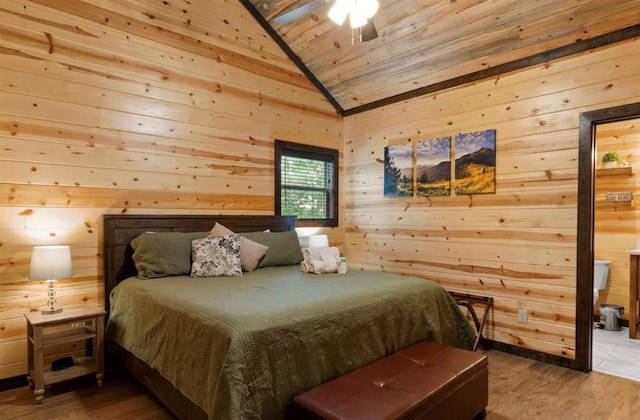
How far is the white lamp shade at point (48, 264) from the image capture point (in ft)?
8.48

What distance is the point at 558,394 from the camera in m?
2.64

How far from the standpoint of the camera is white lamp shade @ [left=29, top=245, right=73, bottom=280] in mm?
2584

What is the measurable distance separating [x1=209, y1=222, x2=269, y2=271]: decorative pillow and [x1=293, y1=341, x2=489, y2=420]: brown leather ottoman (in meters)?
1.56

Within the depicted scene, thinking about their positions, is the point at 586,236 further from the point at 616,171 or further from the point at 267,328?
the point at 267,328

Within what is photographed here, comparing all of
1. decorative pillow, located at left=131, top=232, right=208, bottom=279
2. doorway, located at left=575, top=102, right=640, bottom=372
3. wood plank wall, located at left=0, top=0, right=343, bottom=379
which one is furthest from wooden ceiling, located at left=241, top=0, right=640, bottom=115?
decorative pillow, located at left=131, top=232, right=208, bottom=279

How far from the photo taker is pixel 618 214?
14.4ft

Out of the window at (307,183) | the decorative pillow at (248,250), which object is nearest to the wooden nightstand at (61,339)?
the decorative pillow at (248,250)

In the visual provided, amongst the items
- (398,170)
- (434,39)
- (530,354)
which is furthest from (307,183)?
(530,354)

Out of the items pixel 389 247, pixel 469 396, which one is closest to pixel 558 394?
pixel 469 396

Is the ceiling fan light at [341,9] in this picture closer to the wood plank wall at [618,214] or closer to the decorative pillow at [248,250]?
the decorative pillow at [248,250]

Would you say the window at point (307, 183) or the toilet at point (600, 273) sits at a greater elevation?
the window at point (307, 183)

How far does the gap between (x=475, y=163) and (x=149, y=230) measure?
3.10 meters

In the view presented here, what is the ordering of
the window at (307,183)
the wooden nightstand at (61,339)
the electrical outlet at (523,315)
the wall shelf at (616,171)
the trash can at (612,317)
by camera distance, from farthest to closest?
the window at (307,183), the wall shelf at (616,171), the trash can at (612,317), the electrical outlet at (523,315), the wooden nightstand at (61,339)

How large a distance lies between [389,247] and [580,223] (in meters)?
1.96
